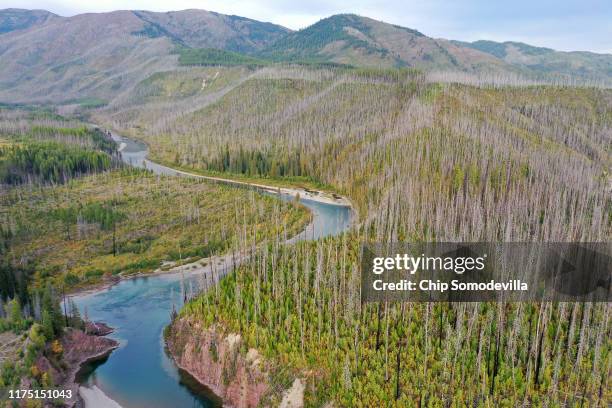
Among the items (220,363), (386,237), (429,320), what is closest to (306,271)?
(220,363)

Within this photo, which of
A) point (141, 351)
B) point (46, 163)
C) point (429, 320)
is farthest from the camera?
point (46, 163)

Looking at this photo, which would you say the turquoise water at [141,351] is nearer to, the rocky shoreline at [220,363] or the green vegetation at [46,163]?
the rocky shoreline at [220,363]

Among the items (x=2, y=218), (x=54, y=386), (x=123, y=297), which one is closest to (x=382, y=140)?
(x=123, y=297)

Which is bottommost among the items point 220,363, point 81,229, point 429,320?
point 220,363

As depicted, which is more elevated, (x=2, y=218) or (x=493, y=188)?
(x=493, y=188)

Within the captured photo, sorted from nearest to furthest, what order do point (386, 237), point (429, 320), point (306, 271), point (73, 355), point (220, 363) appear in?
point (429, 320), point (220, 363), point (73, 355), point (306, 271), point (386, 237)

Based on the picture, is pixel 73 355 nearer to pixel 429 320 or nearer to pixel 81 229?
pixel 429 320

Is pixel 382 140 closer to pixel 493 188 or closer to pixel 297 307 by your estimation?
pixel 493 188

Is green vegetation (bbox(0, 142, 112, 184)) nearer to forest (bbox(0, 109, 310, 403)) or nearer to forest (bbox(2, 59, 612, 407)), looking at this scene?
forest (bbox(0, 109, 310, 403))

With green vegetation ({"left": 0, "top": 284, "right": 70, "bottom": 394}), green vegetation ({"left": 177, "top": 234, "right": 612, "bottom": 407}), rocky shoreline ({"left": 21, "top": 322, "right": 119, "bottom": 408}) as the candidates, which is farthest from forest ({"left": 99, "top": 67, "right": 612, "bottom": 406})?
green vegetation ({"left": 0, "top": 284, "right": 70, "bottom": 394})
